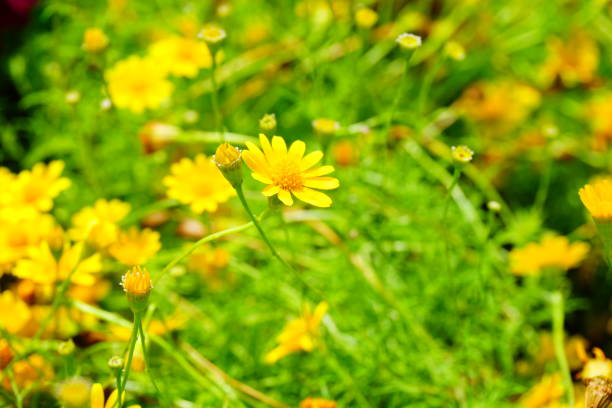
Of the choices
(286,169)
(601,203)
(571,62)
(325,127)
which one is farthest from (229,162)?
(571,62)

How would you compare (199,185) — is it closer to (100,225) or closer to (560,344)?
(100,225)

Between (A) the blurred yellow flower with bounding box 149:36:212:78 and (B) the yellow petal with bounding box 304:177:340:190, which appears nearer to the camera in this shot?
(B) the yellow petal with bounding box 304:177:340:190

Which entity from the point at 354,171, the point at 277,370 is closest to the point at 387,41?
the point at 354,171

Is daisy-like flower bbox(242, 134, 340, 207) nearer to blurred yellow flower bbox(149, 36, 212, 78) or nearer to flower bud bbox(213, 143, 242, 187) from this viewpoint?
flower bud bbox(213, 143, 242, 187)

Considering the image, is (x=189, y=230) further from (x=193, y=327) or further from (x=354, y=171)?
(x=354, y=171)

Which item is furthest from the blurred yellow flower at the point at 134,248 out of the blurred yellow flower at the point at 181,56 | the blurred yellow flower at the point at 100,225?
the blurred yellow flower at the point at 181,56

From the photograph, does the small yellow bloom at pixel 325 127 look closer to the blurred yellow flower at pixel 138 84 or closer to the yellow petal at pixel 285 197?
the yellow petal at pixel 285 197

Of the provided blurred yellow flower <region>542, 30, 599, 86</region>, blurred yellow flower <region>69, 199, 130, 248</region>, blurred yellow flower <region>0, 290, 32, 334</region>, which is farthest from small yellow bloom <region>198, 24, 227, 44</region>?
blurred yellow flower <region>542, 30, 599, 86</region>
